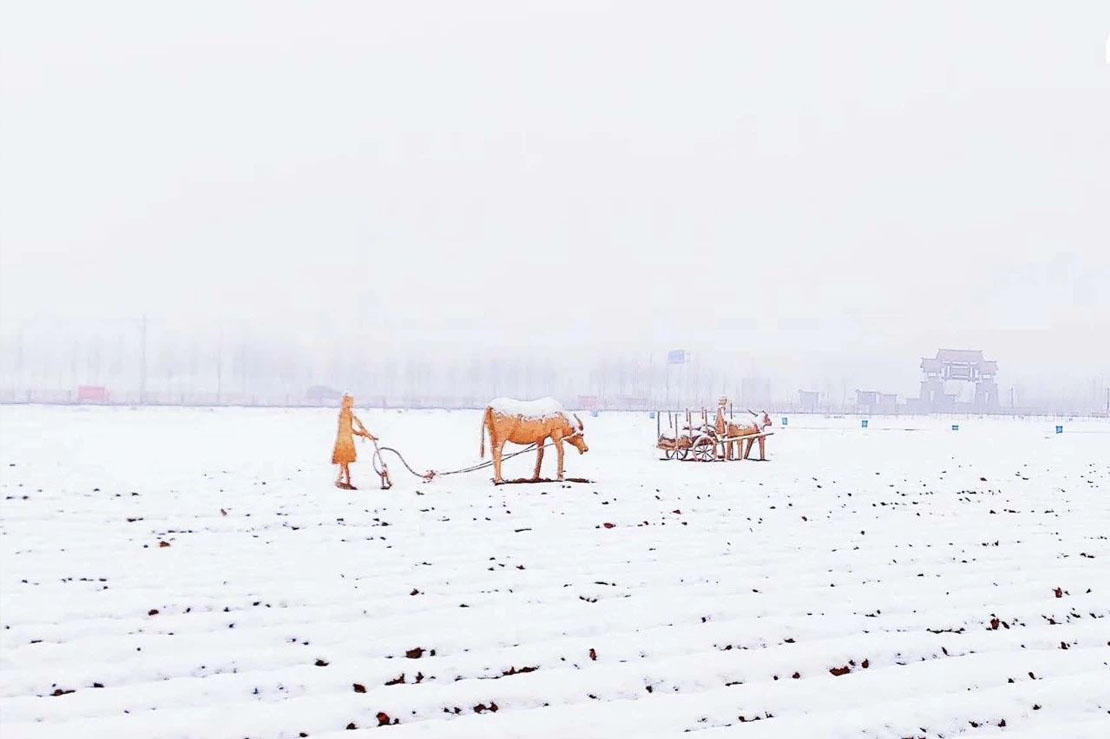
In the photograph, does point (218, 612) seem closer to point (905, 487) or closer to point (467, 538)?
point (467, 538)

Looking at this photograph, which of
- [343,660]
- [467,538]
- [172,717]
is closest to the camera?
[172,717]

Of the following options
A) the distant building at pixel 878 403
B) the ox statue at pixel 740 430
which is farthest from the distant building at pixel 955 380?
the ox statue at pixel 740 430

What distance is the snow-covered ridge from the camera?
49.0ft

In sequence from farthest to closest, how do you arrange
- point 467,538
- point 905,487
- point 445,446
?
point 445,446, point 905,487, point 467,538

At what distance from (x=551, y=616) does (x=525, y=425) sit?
8.79 m

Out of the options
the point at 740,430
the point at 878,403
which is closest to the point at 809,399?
the point at 878,403

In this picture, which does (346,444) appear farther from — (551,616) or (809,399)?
(809,399)

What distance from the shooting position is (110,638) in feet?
18.8

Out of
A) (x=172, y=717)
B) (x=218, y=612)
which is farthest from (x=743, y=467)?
(x=172, y=717)

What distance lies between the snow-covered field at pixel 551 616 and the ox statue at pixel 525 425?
2.27 metres

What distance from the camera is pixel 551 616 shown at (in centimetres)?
627

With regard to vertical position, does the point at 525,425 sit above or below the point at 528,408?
below

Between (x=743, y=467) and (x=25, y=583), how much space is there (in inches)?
621

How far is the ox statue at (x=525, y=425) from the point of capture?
14.9m
